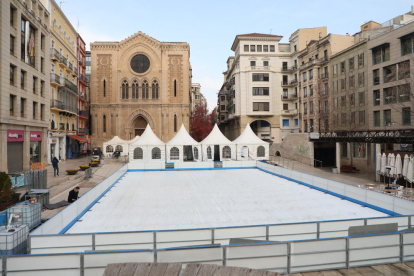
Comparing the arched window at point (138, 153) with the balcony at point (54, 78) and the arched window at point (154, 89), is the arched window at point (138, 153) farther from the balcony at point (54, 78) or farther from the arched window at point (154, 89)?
the arched window at point (154, 89)

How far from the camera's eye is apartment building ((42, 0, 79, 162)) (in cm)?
3525

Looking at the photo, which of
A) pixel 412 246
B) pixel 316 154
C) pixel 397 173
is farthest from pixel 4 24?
pixel 316 154

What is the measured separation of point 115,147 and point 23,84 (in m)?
16.6

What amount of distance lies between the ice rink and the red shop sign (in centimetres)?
1107

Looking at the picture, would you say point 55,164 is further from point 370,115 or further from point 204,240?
point 370,115

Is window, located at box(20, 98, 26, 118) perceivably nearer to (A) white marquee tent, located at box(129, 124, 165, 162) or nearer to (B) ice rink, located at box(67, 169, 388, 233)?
(A) white marquee tent, located at box(129, 124, 165, 162)

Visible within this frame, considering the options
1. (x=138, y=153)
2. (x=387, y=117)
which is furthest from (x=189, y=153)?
(x=387, y=117)

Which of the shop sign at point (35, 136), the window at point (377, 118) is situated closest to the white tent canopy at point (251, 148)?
the window at point (377, 118)

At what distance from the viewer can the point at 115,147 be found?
4106 cm

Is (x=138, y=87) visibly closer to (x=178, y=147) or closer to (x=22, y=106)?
(x=178, y=147)

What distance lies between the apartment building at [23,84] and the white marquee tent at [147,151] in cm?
933

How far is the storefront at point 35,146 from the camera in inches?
1093

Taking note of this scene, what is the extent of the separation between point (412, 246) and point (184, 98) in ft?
158

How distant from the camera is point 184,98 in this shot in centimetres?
5309
